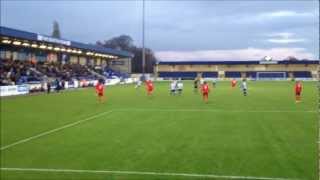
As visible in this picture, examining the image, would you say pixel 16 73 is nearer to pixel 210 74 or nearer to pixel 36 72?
pixel 36 72

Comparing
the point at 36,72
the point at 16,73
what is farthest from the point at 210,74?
the point at 16,73

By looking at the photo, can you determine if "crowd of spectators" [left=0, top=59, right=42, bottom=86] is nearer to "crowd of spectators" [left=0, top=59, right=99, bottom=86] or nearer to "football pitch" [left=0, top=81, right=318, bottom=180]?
"crowd of spectators" [left=0, top=59, right=99, bottom=86]

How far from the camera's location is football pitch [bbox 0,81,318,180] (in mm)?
→ 13320

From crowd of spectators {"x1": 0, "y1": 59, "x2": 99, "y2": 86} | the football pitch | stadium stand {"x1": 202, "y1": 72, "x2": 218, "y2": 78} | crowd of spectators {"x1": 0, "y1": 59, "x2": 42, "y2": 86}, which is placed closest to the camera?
the football pitch

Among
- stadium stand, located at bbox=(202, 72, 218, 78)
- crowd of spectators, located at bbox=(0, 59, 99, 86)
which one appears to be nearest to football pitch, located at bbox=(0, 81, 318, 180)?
crowd of spectators, located at bbox=(0, 59, 99, 86)

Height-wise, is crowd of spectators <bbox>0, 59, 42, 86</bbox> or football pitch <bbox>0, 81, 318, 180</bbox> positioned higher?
crowd of spectators <bbox>0, 59, 42, 86</bbox>

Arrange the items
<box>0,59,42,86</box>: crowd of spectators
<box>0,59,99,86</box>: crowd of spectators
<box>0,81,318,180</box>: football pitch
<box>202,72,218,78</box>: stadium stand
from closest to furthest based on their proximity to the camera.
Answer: <box>0,81,318,180</box>: football pitch
<box>0,59,42,86</box>: crowd of spectators
<box>0,59,99,86</box>: crowd of spectators
<box>202,72,218,78</box>: stadium stand

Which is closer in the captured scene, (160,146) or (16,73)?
(160,146)

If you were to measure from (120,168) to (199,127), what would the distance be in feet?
30.0

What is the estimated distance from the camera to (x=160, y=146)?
56.7ft

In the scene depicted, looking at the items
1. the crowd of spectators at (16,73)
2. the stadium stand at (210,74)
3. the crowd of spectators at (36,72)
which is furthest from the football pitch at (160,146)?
the stadium stand at (210,74)

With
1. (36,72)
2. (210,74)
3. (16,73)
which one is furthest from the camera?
(210,74)

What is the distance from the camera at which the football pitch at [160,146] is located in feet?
43.7

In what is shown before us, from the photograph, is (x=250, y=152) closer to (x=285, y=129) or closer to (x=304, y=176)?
(x=304, y=176)
